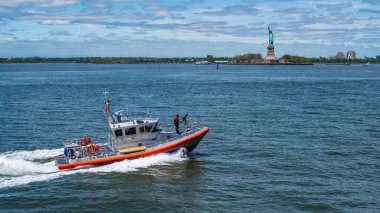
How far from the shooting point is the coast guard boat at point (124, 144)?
29.1 meters

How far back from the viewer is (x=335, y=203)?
74.5ft

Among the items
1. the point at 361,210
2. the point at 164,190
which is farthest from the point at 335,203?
the point at 164,190

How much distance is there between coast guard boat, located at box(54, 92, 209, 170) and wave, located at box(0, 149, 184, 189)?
0.41 metres

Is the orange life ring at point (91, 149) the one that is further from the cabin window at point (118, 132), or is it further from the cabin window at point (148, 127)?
the cabin window at point (148, 127)

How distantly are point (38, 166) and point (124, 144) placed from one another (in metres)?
5.55

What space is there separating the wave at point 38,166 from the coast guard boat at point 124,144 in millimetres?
410

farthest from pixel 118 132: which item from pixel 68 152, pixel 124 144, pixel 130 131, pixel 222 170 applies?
pixel 222 170

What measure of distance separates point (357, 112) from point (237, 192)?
3125cm

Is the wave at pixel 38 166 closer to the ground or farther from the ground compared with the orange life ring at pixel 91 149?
closer to the ground

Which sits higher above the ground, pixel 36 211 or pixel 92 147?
pixel 92 147

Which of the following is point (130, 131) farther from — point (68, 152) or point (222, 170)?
point (222, 170)

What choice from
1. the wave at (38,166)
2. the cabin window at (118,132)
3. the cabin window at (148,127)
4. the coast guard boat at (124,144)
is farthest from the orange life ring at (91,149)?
the cabin window at (148,127)

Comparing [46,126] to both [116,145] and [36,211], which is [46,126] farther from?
[36,211]

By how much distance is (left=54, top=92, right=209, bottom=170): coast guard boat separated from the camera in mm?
29141
